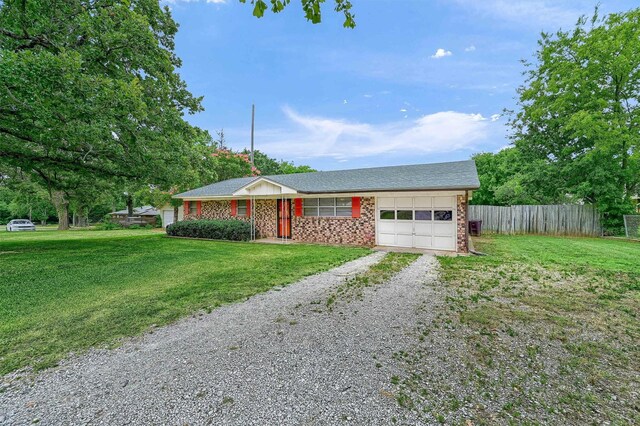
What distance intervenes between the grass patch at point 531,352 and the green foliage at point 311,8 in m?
3.66

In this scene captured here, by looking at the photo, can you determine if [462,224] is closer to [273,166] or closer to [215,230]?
[215,230]

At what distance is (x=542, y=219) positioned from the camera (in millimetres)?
15656

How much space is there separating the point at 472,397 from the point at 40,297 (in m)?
6.83

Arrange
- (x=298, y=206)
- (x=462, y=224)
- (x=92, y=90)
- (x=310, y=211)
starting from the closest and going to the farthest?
(x=92, y=90)
(x=462, y=224)
(x=310, y=211)
(x=298, y=206)

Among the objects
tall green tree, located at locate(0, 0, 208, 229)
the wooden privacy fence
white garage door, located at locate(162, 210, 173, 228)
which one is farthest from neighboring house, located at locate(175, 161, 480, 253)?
white garage door, located at locate(162, 210, 173, 228)

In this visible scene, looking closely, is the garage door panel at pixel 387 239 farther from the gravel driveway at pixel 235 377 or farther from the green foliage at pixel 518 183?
the green foliage at pixel 518 183

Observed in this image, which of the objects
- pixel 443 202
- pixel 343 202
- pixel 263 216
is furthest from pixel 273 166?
pixel 443 202

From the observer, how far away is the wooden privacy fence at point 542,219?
49.3 ft

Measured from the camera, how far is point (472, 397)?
2.38m

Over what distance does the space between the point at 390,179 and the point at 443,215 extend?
8.98 ft

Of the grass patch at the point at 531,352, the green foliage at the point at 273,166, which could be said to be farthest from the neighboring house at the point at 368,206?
the green foliage at the point at 273,166

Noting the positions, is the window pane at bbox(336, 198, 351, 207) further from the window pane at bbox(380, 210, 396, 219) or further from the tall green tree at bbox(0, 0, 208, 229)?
the tall green tree at bbox(0, 0, 208, 229)

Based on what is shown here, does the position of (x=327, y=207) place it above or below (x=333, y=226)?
above

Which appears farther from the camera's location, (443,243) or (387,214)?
(387,214)
